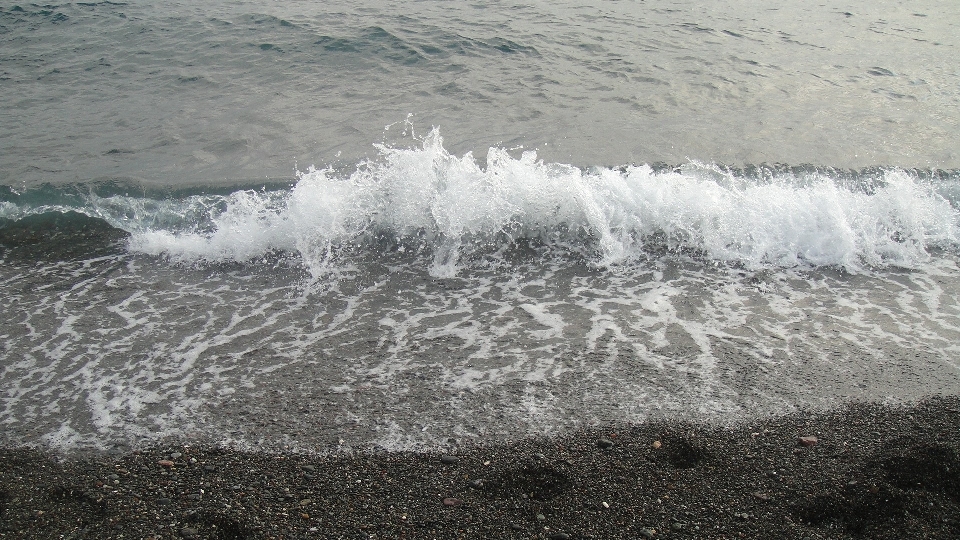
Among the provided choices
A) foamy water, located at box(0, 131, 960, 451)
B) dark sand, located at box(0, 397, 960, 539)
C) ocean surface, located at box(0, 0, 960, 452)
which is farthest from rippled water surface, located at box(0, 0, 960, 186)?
dark sand, located at box(0, 397, 960, 539)

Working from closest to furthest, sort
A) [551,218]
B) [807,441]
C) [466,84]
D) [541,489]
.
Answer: [541,489], [807,441], [551,218], [466,84]

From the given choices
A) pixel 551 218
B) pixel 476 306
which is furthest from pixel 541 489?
pixel 551 218

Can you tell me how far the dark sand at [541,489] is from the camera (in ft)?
11.0

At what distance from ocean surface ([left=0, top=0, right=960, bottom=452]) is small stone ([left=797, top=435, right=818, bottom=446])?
1.13 ft

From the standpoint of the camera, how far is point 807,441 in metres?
4.06

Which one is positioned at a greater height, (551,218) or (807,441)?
(551,218)

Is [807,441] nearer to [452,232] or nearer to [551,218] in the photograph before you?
[551,218]

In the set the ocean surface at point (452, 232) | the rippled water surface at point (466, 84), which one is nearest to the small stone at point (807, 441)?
the ocean surface at point (452, 232)

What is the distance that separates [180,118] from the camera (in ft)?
32.6

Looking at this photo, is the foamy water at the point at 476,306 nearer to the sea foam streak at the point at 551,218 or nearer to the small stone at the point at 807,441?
the sea foam streak at the point at 551,218

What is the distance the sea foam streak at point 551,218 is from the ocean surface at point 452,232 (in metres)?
0.03

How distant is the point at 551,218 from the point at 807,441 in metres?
3.77

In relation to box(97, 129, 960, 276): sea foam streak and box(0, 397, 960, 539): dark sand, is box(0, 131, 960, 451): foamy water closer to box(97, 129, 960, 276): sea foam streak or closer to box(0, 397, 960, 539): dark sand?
box(97, 129, 960, 276): sea foam streak

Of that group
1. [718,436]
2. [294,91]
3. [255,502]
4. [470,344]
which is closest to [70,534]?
[255,502]
